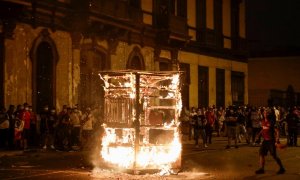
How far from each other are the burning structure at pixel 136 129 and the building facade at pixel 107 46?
9.39 ft

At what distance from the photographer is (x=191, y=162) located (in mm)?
17281

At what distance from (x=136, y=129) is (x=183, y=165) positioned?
8.45ft

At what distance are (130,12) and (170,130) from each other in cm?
1384

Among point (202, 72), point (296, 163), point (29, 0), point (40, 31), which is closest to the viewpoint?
point (296, 163)

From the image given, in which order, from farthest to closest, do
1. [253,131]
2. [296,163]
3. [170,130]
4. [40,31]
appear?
1. [253,131]
2. [40,31]
3. [296,163]
4. [170,130]

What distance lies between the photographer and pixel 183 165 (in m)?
16.3

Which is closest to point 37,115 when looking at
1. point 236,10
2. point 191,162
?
point 191,162

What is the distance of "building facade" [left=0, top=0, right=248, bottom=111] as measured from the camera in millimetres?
22188

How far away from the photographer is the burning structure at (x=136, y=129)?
14.5 meters

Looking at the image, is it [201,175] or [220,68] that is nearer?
[201,175]

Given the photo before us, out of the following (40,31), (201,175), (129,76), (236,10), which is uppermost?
(236,10)

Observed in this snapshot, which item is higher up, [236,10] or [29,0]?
[236,10]

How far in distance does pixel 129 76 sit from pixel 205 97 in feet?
69.2

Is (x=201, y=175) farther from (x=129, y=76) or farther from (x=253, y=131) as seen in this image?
(x=253, y=131)
